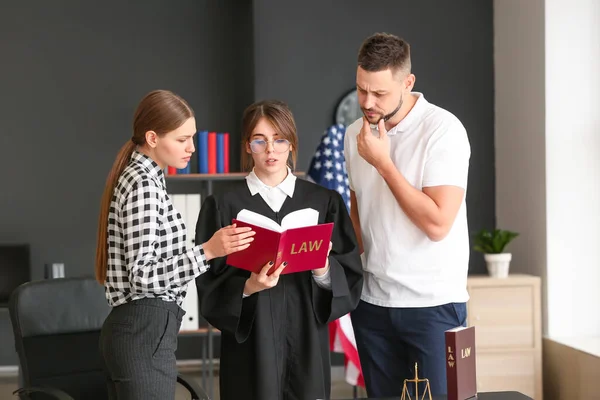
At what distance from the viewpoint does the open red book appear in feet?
7.43

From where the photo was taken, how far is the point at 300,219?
242 cm

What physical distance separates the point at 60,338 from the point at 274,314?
785mm

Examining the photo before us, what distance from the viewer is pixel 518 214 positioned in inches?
205

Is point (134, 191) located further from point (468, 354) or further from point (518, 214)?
point (518, 214)

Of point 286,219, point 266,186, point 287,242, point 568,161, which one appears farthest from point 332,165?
point 287,242

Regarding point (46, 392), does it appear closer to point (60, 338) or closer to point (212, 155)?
point (60, 338)

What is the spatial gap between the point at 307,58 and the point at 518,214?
177cm

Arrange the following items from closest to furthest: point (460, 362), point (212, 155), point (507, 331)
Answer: point (460, 362)
point (507, 331)
point (212, 155)

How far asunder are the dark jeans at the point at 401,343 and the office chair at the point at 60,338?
56cm

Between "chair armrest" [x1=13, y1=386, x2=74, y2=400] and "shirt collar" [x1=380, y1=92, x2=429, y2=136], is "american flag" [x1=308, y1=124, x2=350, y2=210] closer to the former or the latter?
"shirt collar" [x1=380, y1=92, x2=429, y2=136]

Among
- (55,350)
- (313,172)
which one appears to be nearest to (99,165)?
(313,172)

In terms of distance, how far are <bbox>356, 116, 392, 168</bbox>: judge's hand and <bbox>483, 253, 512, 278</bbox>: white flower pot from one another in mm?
2385

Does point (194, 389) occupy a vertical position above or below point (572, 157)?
below

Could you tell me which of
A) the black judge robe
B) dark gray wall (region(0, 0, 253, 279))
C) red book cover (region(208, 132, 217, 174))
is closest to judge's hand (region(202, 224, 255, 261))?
the black judge robe
